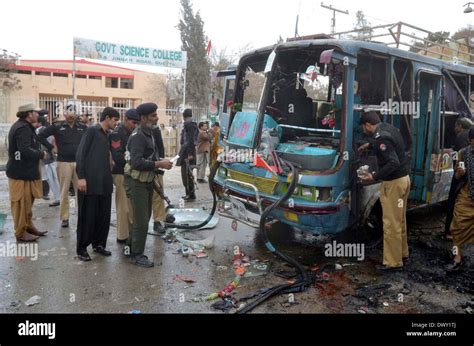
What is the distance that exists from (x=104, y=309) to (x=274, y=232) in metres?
3.04

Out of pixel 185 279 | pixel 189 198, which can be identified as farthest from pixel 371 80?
pixel 189 198

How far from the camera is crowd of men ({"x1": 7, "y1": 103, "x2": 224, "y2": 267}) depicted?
4570 mm

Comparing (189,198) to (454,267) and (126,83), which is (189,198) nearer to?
(454,267)

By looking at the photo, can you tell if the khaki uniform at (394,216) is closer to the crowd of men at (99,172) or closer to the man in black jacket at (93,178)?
the crowd of men at (99,172)

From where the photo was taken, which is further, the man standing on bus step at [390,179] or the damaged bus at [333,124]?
the damaged bus at [333,124]

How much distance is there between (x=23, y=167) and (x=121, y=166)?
4.05 feet

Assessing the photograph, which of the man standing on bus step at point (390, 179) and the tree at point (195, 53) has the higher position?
the tree at point (195, 53)

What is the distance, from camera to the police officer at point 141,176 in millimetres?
4488

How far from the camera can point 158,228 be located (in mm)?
5863

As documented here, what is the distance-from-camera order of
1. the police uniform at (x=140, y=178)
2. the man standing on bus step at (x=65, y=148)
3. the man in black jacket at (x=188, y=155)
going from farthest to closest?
the man in black jacket at (x=188, y=155) → the man standing on bus step at (x=65, y=148) → the police uniform at (x=140, y=178)

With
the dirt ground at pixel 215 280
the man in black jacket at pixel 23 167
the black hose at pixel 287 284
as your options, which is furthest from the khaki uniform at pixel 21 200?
the black hose at pixel 287 284

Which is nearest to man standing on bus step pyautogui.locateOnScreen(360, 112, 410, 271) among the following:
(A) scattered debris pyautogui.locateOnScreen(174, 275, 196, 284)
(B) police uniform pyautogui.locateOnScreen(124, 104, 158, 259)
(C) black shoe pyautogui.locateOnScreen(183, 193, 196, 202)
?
(A) scattered debris pyautogui.locateOnScreen(174, 275, 196, 284)

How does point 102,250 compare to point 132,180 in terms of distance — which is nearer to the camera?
point 132,180
